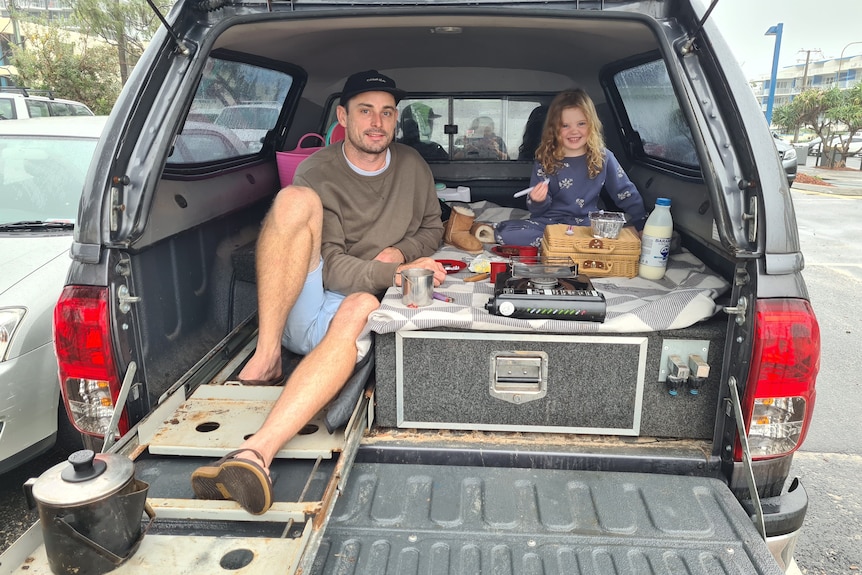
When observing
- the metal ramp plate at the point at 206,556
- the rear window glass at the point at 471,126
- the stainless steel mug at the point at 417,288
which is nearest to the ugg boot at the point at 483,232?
the rear window glass at the point at 471,126

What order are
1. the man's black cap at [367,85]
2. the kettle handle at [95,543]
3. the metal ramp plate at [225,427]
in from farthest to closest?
the man's black cap at [367,85] < the metal ramp plate at [225,427] < the kettle handle at [95,543]

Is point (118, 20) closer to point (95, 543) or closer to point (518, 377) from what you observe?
point (518, 377)

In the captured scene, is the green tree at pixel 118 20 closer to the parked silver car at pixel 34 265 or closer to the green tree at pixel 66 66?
the green tree at pixel 66 66

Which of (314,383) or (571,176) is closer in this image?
(314,383)

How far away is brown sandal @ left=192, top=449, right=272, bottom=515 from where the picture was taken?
151 cm

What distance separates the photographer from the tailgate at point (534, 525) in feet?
4.67

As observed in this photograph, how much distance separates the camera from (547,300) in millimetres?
1837

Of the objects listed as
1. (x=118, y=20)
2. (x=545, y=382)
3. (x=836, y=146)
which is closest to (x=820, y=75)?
(x=836, y=146)

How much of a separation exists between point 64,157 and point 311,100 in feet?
4.93

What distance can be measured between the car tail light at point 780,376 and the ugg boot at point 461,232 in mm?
1686

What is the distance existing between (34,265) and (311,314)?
1416mm

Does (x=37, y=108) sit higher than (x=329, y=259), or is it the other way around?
(x=37, y=108)

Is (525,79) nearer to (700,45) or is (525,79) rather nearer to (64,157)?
(700,45)

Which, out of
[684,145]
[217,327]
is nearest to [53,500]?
[217,327]
